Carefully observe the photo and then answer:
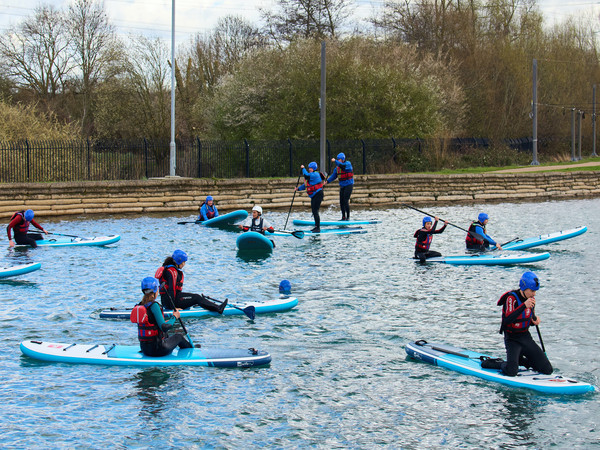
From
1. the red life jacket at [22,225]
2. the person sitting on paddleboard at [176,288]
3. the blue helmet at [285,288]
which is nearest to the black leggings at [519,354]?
the person sitting on paddleboard at [176,288]

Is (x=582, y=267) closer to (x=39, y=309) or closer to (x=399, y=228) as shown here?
(x=399, y=228)

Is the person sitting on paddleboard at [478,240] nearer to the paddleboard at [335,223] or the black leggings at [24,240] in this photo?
the paddleboard at [335,223]

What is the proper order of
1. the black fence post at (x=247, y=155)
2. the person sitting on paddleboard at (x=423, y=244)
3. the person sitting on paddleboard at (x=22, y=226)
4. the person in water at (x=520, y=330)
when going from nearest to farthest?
1. the person in water at (x=520, y=330)
2. the person sitting on paddleboard at (x=423, y=244)
3. the person sitting on paddleboard at (x=22, y=226)
4. the black fence post at (x=247, y=155)

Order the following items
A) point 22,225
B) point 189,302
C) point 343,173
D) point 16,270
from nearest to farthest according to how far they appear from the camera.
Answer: point 189,302
point 16,270
point 22,225
point 343,173

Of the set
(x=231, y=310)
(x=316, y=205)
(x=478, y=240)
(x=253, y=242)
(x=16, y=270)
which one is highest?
(x=316, y=205)

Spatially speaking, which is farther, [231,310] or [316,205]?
[316,205]

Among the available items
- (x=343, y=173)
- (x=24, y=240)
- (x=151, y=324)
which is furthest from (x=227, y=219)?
(x=151, y=324)

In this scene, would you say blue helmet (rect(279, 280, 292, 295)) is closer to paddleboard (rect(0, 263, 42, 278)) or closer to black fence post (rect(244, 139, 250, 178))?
paddleboard (rect(0, 263, 42, 278))

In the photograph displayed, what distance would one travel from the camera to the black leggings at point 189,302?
10.7 m

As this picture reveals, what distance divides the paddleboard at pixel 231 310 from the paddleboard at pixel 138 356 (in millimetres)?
→ 1846

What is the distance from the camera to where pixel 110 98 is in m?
41.6

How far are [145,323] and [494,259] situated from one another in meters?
9.40

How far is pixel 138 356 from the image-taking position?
8.82 metres

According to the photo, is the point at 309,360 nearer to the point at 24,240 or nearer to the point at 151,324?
the point at 151,324
